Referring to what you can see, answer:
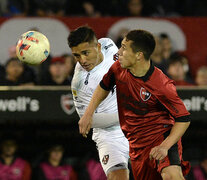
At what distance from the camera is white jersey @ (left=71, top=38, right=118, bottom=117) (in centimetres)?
548

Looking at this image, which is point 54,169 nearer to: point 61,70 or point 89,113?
point 61,70

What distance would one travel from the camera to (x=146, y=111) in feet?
15.4

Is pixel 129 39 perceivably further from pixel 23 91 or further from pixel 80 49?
pixel 23 91

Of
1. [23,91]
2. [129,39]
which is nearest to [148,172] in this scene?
[129,39]

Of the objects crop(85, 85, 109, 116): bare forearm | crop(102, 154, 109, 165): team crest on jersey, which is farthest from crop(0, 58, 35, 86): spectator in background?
crop(85, 85, 109, 116): bare forearm

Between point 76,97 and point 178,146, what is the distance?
1.38m

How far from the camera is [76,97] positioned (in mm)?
5590

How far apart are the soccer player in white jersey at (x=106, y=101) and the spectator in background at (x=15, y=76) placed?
7.00 feet

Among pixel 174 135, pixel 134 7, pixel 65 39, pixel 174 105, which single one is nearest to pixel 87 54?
pixel 174 105

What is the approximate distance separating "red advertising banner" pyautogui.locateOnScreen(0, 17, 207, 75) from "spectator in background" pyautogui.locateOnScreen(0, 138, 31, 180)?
1.41 m

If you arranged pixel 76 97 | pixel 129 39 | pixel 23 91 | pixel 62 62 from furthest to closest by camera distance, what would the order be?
1. pixel 62 62
2. pixel 23 91
3. pixel 76 97
4. pixel 129 39

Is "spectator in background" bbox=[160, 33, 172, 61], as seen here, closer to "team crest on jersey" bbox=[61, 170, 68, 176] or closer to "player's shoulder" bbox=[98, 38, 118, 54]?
"team crest on jersey" bbox=[61, 170, 68, 176]

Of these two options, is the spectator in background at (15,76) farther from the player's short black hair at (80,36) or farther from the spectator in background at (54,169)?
the player's short black hair at (80,36)

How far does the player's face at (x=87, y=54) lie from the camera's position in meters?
5.17
